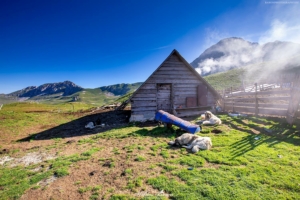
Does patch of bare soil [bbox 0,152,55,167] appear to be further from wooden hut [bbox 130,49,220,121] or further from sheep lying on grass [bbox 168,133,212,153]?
wooden hut [bbox 130,49,220,121]

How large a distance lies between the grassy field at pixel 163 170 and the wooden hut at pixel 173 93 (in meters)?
6.61

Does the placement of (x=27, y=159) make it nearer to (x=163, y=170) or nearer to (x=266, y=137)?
(x=163, y=170)

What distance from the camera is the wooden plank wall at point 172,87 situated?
1524cm

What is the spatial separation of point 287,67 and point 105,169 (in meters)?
124

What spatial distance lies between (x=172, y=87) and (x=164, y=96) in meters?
1.38

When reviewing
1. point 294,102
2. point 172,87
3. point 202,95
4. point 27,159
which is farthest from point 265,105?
point 27,159

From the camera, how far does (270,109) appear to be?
11.6m

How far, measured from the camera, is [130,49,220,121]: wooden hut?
15.3 metres

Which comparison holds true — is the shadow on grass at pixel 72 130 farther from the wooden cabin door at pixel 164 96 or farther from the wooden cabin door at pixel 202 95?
the wooden cabin door at pixel 202 95

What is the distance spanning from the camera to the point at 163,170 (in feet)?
18.4

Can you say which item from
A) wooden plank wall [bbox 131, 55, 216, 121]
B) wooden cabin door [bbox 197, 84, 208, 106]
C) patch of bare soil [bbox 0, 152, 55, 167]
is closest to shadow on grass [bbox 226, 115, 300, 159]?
wooden cabin door [bbox 197, 84, 208, 106]

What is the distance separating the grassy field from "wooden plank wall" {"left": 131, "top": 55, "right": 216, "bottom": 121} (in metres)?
6.65

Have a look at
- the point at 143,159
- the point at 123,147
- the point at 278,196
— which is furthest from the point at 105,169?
the point at 278,196

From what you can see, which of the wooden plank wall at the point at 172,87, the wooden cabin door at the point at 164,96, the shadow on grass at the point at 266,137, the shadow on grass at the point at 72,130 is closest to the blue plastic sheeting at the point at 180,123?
the shadow on grass at the point at 266,137
